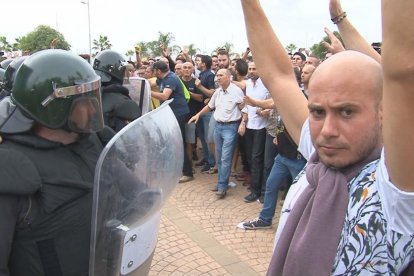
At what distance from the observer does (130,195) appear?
154 centimetres

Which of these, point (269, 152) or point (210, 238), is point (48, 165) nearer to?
point (210, 238)

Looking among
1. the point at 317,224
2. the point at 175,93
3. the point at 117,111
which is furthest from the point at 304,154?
the point at 175,93

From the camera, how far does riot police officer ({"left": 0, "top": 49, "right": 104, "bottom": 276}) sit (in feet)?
4.95

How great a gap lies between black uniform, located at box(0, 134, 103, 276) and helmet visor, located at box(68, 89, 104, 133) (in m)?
0.13

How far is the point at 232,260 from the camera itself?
3.96 metres

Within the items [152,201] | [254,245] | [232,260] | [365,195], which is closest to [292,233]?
[365,195]

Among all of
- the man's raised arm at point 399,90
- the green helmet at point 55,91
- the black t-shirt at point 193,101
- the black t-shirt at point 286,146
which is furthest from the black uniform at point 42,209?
the black t-shirt at point 193,101

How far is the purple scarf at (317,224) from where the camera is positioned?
1.10 meters

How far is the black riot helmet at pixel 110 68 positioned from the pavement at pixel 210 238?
6.15ft

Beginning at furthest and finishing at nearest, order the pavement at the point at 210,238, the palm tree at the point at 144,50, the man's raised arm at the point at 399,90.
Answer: the palm tree at the point at 144,50
the pavement at the point at 210,238
the man's raised arm at the point at 399,90

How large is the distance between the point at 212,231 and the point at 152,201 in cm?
310

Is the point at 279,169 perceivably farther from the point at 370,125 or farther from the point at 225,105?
the point at 370,125

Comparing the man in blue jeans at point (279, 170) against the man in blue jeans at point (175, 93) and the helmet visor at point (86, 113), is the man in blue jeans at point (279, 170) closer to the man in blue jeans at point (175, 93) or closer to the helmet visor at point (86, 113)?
the man in blue jeans at point (175, 93)

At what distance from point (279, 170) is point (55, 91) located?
3301mm
